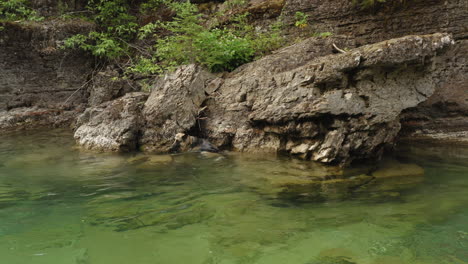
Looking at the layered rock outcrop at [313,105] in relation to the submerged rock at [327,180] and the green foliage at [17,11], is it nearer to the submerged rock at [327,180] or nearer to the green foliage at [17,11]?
the submerged rock at [327,180]

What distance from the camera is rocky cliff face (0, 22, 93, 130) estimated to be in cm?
1158

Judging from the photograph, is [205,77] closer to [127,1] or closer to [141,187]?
[141,187]

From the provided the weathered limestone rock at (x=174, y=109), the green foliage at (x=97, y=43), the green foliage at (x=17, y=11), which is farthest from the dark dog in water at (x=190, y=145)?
the green foliage at (x=17, y=11)

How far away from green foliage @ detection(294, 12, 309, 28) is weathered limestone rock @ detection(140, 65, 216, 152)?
3523 mm

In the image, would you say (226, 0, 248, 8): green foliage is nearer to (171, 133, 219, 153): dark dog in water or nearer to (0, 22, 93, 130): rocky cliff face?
(0, 22, 93, 130): rocky cliff face

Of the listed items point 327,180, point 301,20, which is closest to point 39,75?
point 301,20

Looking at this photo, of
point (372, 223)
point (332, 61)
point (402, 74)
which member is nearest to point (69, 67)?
point (332, 61)

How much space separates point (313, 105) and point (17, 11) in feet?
43.0

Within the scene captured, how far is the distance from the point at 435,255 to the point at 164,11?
13.5 metres

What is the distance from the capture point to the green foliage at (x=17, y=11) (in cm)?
1204

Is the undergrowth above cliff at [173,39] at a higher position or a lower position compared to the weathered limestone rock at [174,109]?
higher

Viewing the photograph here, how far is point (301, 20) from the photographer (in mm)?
9555

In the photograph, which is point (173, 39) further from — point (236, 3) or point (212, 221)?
point (212, 221)

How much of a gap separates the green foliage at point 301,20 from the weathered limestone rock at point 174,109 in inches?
139
